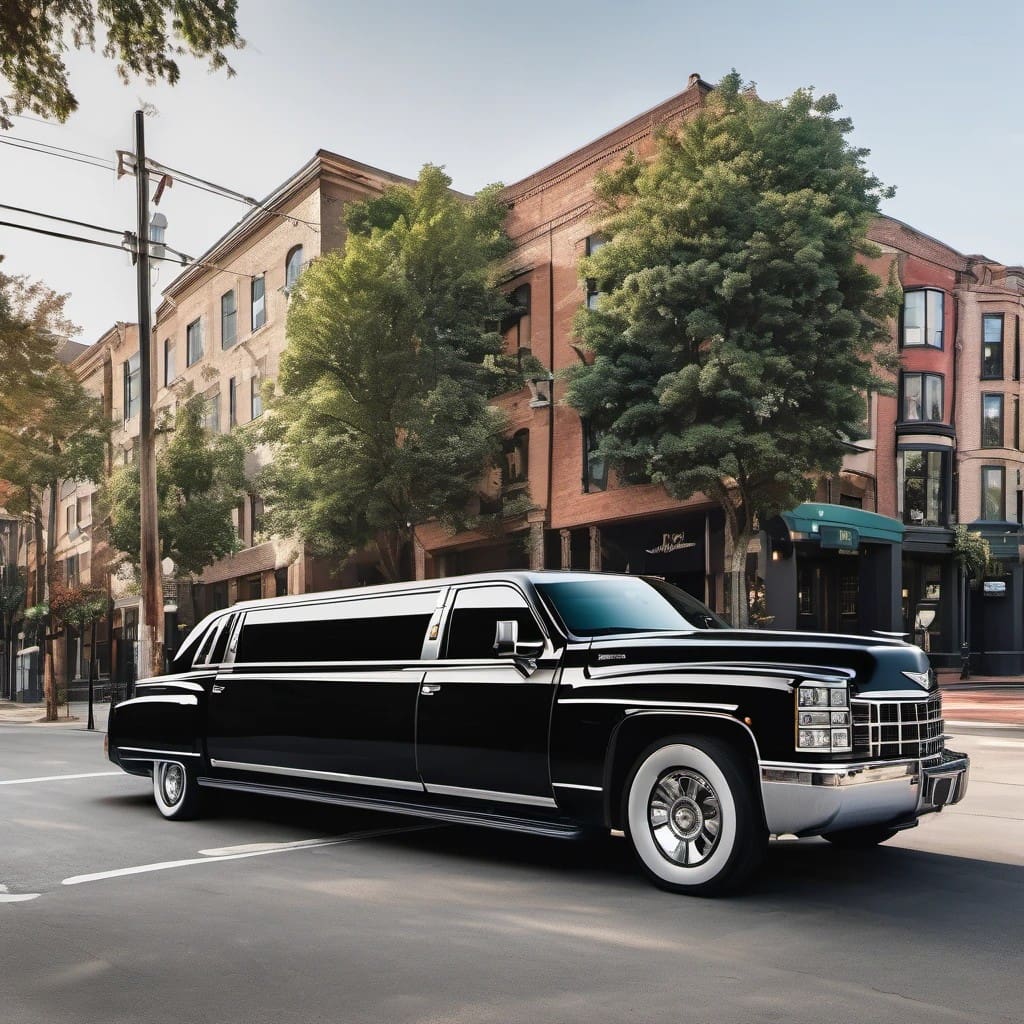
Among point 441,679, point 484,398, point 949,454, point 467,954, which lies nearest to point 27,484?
point 484,398

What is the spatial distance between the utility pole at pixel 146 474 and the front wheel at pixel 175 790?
10.1 m

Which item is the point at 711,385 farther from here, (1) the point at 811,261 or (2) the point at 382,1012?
(2) the point at 382,1012

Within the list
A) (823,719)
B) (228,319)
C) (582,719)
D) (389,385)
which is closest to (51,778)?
(582,719)

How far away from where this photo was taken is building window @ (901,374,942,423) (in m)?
38.4

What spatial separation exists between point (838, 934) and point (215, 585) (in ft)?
139

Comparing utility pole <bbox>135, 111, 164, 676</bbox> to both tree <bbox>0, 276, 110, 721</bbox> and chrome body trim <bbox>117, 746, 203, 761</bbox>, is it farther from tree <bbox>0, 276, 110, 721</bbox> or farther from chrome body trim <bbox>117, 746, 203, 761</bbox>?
tree <bbox>0, 276, 110, 721</bbox>

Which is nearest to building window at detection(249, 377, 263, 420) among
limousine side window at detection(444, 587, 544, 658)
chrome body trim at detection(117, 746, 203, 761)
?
chrome body trim at detection(117, 746, 203, 761)

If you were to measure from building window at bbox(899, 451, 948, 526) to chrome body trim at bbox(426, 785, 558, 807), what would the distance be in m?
32.6

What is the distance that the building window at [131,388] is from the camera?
52.7m

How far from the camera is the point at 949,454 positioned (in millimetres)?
38469

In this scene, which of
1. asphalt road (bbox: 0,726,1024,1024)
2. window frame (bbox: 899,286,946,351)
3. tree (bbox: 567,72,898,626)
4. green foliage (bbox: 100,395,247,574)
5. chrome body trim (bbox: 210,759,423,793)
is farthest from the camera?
window frame (bbox: 899,286,946,351)

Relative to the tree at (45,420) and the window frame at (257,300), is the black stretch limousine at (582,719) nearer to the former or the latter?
the tree at (45,420)

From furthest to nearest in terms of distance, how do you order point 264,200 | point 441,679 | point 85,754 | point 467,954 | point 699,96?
1. point 264,200
2. point 699,96
3. point 85,754
4. point 441,679
5. point 467,954

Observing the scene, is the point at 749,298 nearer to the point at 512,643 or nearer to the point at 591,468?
the point at 591,468
